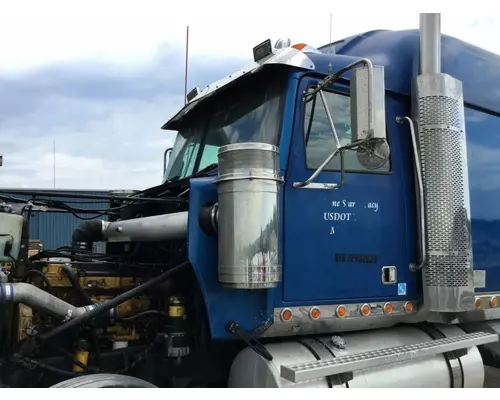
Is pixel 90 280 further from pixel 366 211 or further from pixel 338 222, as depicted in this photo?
pixel 366 211

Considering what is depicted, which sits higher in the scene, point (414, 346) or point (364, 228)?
point (364, 228)

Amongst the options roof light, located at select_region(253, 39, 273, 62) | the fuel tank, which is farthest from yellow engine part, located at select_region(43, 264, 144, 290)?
roof light, located at select_region(253, 39, 273, 62)

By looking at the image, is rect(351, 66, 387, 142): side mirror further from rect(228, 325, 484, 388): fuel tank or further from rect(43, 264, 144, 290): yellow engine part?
rect(43, 264, 144, 290): yellow engine part

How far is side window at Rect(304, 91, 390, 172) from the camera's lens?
3.25 meters

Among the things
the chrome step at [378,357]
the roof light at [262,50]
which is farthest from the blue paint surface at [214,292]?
the roof light at [262,50]

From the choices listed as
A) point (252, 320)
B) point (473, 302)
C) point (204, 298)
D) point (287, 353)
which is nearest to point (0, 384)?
point (204, 298)

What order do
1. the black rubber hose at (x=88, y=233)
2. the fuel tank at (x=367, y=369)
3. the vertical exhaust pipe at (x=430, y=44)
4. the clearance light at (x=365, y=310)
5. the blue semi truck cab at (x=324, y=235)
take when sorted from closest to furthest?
the blue semi truck cab at (x=324, y=235)
the fuel tank at (x=367, y=369)
the clearance light at (x=365, y=310)
the vertical exhaust pipe at (x=430, y=44)
the black rubber hose at (x=88, y=233)

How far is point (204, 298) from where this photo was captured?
9.66ft

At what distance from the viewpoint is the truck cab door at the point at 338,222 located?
311 cm

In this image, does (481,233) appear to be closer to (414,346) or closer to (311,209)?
(414,346)

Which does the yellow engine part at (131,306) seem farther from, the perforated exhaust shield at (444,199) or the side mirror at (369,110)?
the perforated exhaust shield at (444,199)

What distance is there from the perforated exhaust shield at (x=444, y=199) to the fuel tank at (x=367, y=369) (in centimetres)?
39

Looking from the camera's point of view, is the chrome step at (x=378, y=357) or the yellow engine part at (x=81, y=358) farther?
the yellow engine part at (x=81, y=358)

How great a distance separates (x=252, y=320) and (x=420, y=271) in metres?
1.34
